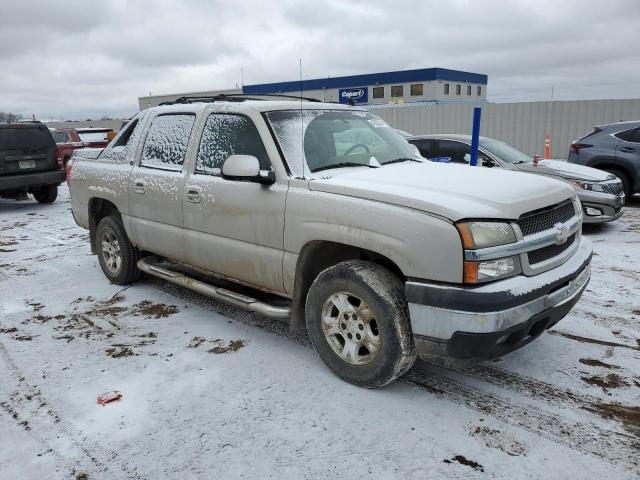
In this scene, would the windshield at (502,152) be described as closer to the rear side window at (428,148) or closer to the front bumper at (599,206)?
the rear side window at (428,148)

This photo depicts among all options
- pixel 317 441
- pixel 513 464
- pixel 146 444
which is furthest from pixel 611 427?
A: pixel 146 444

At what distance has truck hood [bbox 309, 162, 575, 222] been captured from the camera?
2.86 metres

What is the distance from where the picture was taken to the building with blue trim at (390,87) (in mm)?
44375

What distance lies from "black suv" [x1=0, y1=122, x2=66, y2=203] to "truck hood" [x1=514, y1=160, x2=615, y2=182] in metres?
9.60

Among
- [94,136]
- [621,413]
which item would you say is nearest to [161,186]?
[621,413]

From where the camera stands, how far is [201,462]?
2662 millimetres

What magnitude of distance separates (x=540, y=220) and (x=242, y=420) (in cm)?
213

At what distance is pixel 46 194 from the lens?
39.1 feet

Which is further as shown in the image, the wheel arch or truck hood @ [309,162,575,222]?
the wheel arch

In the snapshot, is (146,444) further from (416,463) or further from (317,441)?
(416,463)

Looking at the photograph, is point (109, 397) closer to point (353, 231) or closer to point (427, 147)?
point (353, 231)

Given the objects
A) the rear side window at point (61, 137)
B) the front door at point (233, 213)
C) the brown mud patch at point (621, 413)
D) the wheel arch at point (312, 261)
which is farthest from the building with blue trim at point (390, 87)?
the brown mud patch at point (621, 413)

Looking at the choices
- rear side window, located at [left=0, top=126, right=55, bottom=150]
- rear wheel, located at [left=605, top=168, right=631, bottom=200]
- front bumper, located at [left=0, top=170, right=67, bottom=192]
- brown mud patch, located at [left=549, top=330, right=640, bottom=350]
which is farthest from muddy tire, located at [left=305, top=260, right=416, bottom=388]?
rear side window, located at [left=0, top=126, right=55, bottom=150]

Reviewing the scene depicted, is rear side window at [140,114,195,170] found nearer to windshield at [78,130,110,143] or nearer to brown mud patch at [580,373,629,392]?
brown mud patch at [580,373,629,392]
